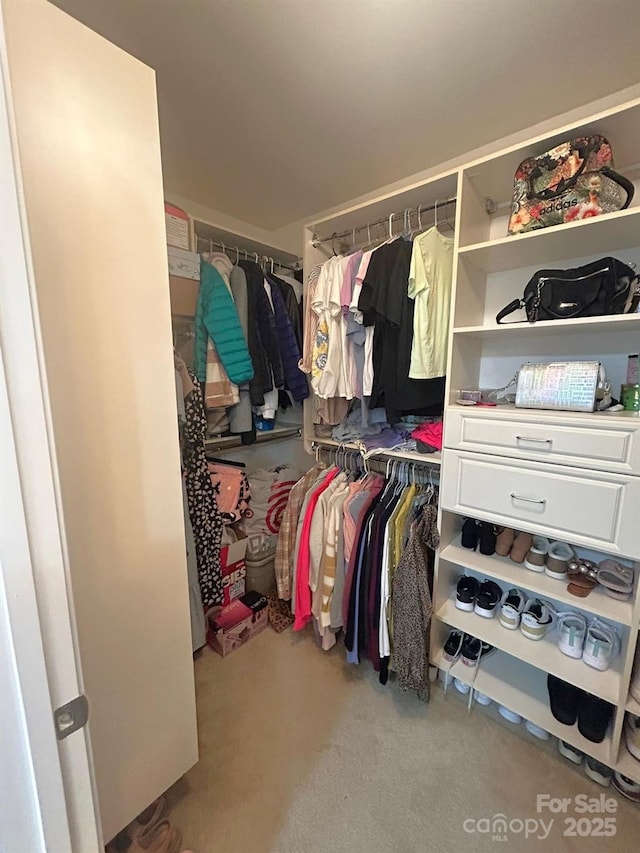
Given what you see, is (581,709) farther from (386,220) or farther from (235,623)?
(386,220)

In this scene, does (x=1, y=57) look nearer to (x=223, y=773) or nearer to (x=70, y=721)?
(x=70, y=721)

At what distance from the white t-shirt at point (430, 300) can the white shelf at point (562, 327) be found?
0.29 ft

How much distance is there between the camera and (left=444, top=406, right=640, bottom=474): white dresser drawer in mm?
1045

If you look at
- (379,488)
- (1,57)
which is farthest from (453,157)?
(1,57)

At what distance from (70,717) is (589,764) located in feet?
5.68

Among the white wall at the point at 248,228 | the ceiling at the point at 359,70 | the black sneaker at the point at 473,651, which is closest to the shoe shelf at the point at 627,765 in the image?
the black sneaker at the point at 473,651

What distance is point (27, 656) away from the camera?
1.45 feet

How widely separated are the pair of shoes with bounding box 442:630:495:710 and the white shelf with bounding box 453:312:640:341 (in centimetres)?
131

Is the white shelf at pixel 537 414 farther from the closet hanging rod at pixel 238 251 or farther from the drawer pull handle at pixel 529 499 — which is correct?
the closet hanging rod at pixel 238 251

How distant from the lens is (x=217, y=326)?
1.65 m

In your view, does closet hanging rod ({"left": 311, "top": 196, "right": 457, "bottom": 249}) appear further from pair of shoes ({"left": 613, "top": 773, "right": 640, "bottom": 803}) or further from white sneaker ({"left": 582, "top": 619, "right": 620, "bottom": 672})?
pair of shoes ({"left": 613, "top": 773, "right": 640, "bottom": 803})

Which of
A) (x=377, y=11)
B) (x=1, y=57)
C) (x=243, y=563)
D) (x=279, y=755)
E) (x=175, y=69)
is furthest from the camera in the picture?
(x=243, y=563)

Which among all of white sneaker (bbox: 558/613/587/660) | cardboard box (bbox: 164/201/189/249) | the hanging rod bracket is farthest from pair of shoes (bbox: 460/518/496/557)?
cardboard box (bbox: 164/201/189/249)

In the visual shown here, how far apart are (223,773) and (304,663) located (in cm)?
55
